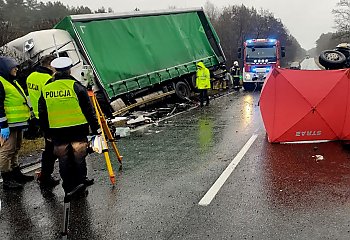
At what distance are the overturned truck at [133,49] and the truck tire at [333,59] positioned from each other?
19.7ft

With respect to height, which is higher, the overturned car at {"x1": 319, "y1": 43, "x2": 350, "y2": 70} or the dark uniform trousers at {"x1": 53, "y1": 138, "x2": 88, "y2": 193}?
the dark uniform trousers at {"x1": 53, "y1": 138, "x2": 88, "y2": 193}

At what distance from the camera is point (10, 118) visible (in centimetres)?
580

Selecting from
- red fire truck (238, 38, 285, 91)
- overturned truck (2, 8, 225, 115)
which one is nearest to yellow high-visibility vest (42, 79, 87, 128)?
overturned truck (2, 8, 225, 115)

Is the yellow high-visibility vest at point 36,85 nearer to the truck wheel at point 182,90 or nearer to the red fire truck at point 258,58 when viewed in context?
the truck wheel at point 182,90

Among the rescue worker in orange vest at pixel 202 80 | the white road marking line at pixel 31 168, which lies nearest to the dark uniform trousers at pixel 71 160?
the white road marking line at pixel 31 168

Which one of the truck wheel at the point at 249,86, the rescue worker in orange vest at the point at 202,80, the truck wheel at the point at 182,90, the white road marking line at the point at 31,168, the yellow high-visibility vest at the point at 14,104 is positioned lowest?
the truck wheel at the point at 249,86

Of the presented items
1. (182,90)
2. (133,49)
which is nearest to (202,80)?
(182,90)

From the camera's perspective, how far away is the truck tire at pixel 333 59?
12577 millimetres

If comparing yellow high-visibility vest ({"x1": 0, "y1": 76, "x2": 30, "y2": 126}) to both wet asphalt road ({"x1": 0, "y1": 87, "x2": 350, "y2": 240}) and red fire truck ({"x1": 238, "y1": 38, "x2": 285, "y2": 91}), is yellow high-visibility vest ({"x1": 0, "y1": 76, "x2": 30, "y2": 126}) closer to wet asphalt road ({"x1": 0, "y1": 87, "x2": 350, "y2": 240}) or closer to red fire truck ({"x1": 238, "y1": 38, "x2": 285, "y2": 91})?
wet asphalt road ({"x1": 0, "y1": 87, "x2": 350, "y2": 240})

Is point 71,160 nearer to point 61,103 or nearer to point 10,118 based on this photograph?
point 61,103

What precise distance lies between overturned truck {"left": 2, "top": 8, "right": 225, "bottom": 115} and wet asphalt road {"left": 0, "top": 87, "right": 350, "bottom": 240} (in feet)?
16.6

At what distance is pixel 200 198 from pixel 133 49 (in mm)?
10366

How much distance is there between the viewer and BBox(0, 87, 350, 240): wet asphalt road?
14.0ft

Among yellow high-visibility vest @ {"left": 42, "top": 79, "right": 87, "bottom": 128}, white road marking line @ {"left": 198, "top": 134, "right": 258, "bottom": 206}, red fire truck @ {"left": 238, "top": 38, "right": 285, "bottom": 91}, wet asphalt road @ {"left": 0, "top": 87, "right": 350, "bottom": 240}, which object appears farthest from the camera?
red fire truck @ {"left": 238, "top": 38, "right": 285, "bottom": 91}
